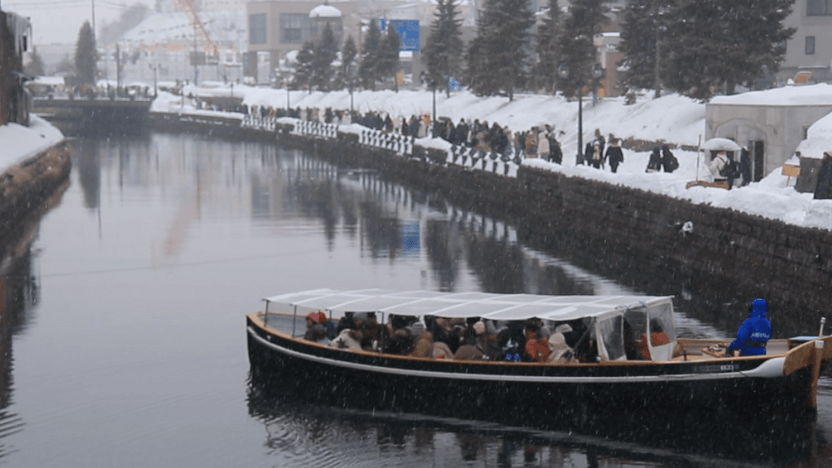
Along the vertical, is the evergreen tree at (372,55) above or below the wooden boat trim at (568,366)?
above

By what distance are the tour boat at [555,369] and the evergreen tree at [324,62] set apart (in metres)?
86.4

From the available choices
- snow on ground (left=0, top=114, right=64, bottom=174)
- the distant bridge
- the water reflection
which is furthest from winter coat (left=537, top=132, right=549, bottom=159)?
the distant bridge

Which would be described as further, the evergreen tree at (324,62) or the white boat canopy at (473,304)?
the evergreen tree at (324,62)

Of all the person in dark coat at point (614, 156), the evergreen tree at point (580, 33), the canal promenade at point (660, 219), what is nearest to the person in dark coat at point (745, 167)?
the canal promenade at point (660, 219)

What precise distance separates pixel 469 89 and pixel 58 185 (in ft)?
86.6

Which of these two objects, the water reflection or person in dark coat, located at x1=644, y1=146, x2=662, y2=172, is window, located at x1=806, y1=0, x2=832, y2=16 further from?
the water reflection

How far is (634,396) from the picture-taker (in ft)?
55.6

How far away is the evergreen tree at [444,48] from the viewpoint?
7675cm

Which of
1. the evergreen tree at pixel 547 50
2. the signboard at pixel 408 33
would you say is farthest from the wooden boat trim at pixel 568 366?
the signboard at pixel 408 33

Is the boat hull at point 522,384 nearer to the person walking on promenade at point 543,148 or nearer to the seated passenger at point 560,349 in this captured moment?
the seated passenger at point 560,349

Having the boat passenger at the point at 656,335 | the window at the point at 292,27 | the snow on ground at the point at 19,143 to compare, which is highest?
the window at the point at 292,27

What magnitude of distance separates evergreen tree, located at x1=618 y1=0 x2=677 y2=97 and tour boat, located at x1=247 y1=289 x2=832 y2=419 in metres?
34.2

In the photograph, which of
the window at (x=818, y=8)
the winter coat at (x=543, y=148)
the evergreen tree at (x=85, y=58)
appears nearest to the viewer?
the winter coat at (x=543, y=148)

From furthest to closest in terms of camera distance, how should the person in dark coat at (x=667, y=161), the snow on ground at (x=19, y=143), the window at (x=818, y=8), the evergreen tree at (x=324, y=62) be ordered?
the evergreen tree at (x=324, y=62)
the window at (x=818, y=8)
the snow on ground at (x=19, y=143)
the person in dark coat at (x=667, y=161)
